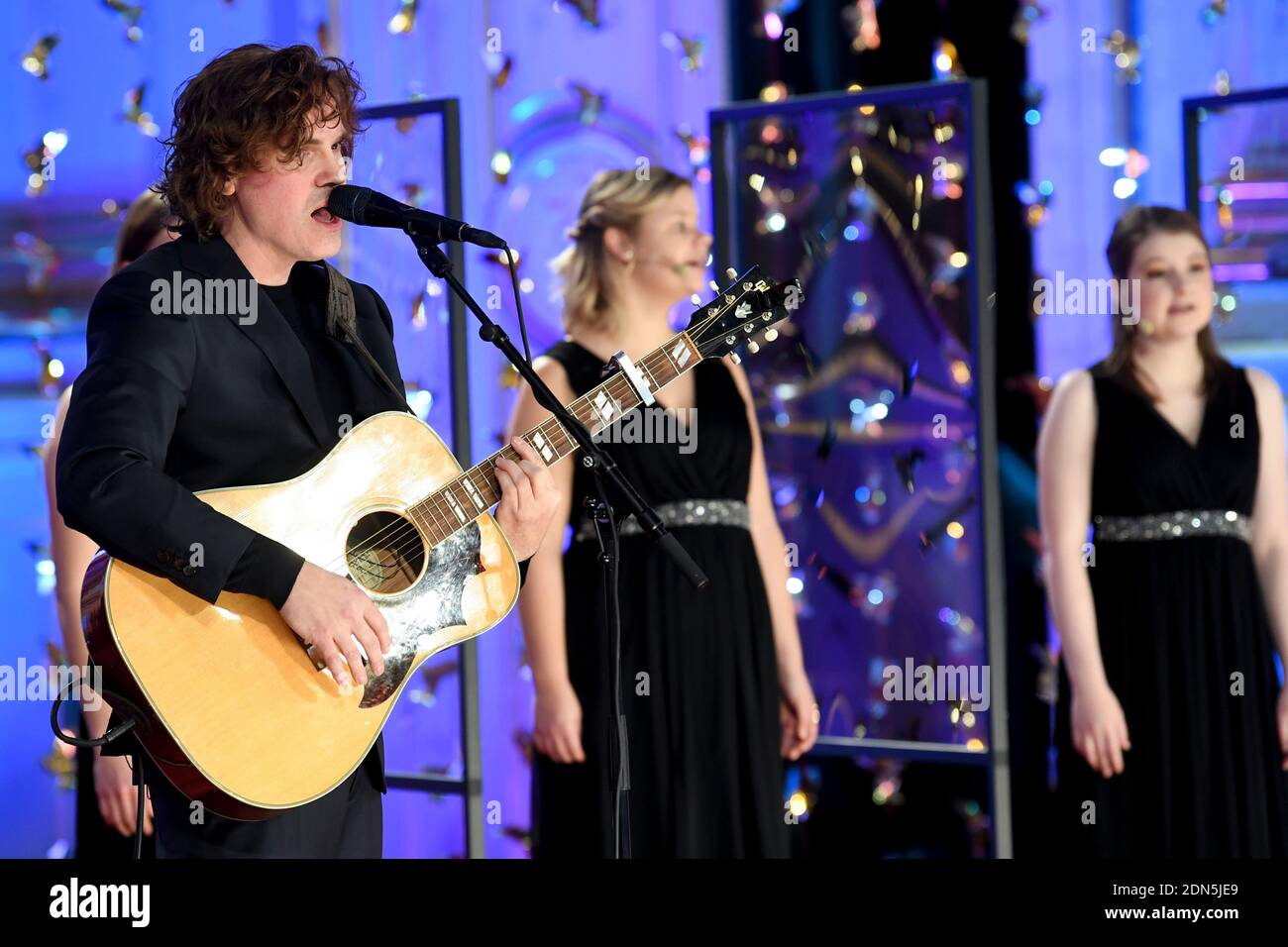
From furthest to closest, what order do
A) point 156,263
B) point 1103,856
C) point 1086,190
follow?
point 1086,190 < point 1103,856 < point 156,263

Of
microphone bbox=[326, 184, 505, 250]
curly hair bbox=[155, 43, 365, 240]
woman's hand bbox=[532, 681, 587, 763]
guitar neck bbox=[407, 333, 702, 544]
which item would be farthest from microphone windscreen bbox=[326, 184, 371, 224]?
woman's hand bbox=[532, 681, 587, 763]

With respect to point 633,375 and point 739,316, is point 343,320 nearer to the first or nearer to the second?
point 633,375

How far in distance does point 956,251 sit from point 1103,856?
5.12 feet

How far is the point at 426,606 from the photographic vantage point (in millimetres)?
2447

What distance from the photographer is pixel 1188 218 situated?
3625 mm

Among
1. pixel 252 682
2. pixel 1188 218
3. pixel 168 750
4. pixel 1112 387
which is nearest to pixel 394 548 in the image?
pixel 252 682

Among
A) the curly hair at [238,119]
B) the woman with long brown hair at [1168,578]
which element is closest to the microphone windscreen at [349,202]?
the curly hair at [238,119]

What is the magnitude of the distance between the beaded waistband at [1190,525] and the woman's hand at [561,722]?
1410 mm

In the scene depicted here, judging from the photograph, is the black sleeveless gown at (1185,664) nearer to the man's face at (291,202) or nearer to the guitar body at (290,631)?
the guitar body at (290,631)

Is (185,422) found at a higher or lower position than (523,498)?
higher

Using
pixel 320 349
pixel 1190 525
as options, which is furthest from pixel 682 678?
pixel 320 349

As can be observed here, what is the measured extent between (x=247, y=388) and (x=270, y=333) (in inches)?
4.3

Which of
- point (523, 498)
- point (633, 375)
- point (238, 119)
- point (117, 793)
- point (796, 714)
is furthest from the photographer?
point (796, 714)
